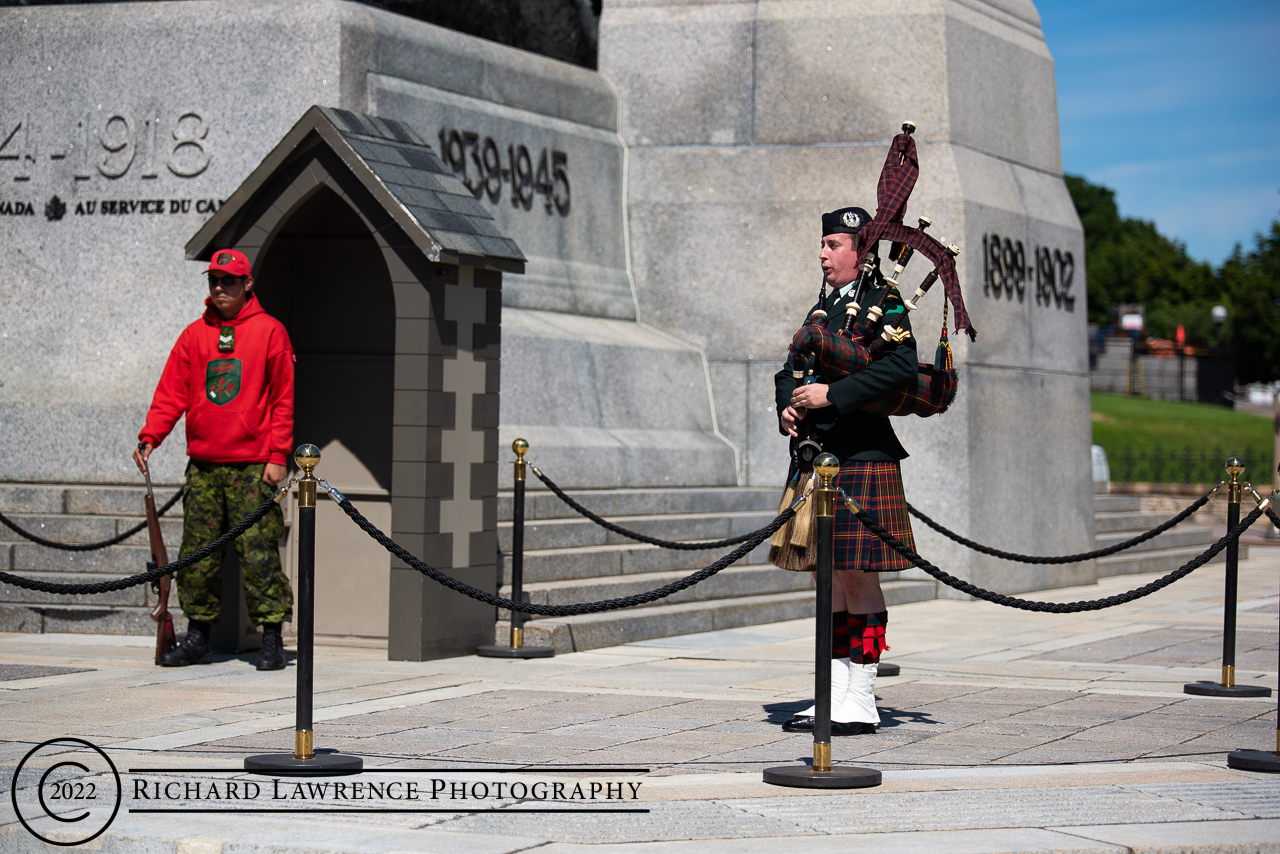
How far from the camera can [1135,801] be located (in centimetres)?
573

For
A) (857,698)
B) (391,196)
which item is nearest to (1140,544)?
(391,196)

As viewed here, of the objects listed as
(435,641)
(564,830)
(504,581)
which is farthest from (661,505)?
(564,830)

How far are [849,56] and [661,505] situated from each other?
440cm

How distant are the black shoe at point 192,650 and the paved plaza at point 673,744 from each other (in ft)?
0.39

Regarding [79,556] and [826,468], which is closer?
[826,468]

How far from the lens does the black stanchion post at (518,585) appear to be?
373 inches

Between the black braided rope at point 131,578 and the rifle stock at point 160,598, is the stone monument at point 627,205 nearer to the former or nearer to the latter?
the rifle stock at point 160,598

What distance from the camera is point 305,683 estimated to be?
6.01 m

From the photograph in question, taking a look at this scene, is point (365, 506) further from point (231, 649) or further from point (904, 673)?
point (904, 673)

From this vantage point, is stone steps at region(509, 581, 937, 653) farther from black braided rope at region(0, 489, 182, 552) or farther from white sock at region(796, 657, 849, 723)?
white sock at region(796, 657, 849, 723)

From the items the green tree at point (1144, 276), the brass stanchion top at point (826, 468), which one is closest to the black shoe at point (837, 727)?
the brass stanchion top at point (826, 468)

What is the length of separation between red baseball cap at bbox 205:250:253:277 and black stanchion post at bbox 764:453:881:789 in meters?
3.93

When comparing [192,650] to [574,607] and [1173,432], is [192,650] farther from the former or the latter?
[1173,432]

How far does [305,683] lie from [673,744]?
1.57 metres
